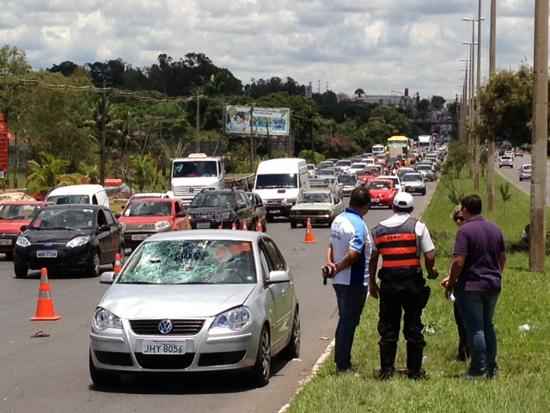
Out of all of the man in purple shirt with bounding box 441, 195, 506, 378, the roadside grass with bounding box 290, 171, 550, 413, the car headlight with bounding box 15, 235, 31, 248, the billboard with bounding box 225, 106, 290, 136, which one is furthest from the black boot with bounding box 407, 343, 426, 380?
the billboard with bounding box 225, 106, 290, 136

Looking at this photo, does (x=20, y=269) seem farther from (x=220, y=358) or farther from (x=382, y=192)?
(x=382, y=192)

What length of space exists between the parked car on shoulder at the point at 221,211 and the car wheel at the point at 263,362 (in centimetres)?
2449

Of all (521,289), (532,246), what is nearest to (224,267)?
(521,289)

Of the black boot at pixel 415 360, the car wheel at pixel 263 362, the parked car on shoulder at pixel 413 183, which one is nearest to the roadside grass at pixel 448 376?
the black boot at pixel 415 360

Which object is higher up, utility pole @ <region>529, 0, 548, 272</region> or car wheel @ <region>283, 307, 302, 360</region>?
utility pole @ <region>529, 0, 548, 272</region>

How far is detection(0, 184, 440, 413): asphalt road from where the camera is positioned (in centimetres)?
1041

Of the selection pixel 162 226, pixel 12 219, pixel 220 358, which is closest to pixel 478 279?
pixel 220 358

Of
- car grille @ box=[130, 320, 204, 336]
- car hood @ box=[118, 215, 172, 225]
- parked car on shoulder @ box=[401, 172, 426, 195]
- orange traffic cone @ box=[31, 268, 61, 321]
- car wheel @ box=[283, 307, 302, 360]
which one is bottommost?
parked car on shoulder @ box=[401, 172, 426, 195]

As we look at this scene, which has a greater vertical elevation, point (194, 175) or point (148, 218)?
point (148, 218)

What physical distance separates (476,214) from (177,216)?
2210 centimetres

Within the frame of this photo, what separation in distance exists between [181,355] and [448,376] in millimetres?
2544

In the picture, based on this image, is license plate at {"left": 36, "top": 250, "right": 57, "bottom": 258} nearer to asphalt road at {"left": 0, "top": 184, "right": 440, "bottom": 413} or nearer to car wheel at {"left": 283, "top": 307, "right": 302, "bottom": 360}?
asphalt road at {"left": 0, "top": 184, "right": 440, "bottom": 413}

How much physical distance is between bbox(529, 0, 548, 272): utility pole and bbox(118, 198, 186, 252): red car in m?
11.3

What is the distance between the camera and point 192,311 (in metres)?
10.8
